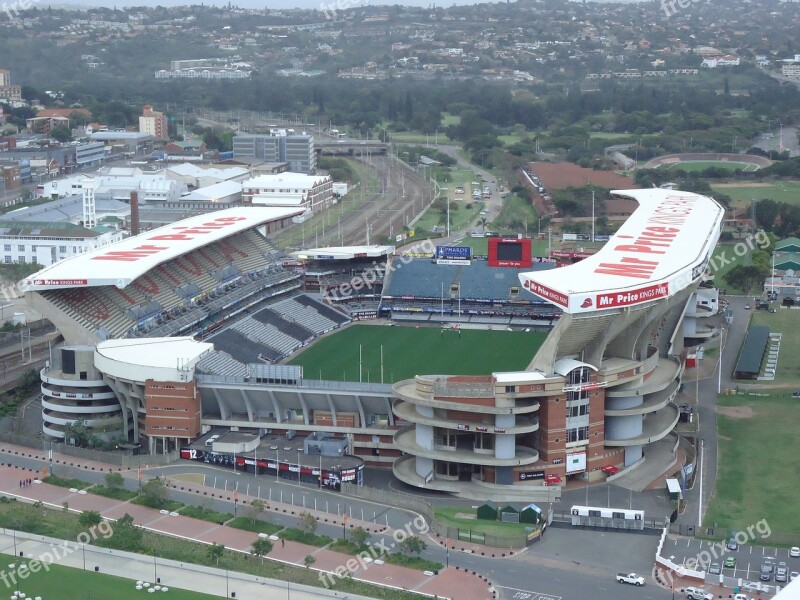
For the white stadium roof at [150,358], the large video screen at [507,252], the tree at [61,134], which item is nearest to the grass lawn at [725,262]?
the large video screen at [507,252]

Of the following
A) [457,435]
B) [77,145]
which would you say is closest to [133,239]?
[457,435]

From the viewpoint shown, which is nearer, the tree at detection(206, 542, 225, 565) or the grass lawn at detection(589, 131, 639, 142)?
the tree at detection(206, 542, 225, 565)

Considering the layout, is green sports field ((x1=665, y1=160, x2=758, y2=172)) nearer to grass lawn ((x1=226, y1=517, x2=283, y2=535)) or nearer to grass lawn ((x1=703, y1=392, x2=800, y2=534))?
grass lawn ((x1=703, y1=392, x2=800, y2=534))

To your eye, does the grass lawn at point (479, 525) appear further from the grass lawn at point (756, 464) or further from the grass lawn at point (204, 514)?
the grass lawn at point (204, 514)

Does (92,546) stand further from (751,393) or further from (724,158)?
(724,158)

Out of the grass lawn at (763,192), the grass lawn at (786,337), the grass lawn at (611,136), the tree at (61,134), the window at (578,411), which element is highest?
the window at (578,411)

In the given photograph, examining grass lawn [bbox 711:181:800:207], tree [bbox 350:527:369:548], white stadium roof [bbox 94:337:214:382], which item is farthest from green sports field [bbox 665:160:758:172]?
tree [bbox 350:527:369:548]
